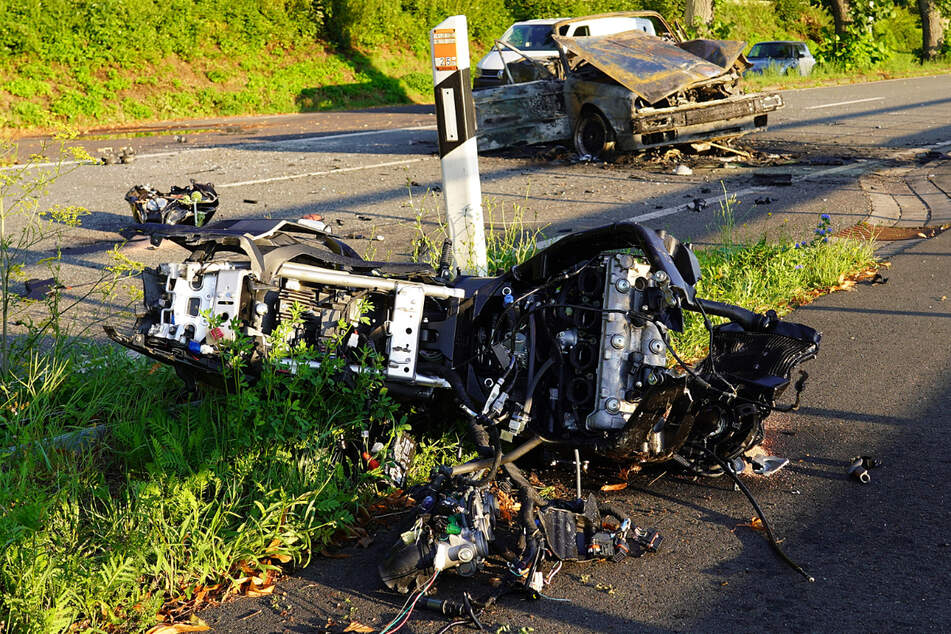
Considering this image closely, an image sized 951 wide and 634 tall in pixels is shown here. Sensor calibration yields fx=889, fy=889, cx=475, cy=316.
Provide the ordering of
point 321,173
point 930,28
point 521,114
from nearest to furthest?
point 321,173, point 521,114, point 930,28

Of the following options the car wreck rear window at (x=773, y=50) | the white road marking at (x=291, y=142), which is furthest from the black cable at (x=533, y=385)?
the car wreck rear window at (x=773, y=50)

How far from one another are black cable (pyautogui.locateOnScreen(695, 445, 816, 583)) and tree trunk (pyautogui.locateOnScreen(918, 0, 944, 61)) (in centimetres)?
4088

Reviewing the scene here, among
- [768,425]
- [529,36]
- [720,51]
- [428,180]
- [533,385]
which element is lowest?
[768,425]

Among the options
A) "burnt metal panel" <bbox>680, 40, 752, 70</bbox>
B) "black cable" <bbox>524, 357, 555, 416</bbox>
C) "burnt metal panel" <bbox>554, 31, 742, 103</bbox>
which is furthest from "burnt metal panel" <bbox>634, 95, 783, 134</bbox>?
"black cable" <bbox>524, 357, 555, 416</bbox>

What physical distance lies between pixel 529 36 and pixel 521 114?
→ 6.35 meters

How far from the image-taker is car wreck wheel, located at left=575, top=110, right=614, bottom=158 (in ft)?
38.5

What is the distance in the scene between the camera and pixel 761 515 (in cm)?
340

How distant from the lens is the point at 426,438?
4.05m

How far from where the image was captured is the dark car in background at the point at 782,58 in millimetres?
27984

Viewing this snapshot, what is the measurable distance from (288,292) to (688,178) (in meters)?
8.05

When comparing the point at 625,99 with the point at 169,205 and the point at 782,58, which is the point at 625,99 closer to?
the point at 169,205

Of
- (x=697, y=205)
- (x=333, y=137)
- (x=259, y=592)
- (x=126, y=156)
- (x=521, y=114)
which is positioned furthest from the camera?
(x=333, y=137)

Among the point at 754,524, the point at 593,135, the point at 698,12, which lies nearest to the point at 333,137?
the point at 593,135

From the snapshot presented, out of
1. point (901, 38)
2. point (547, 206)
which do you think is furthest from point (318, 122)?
point (901, 38)
